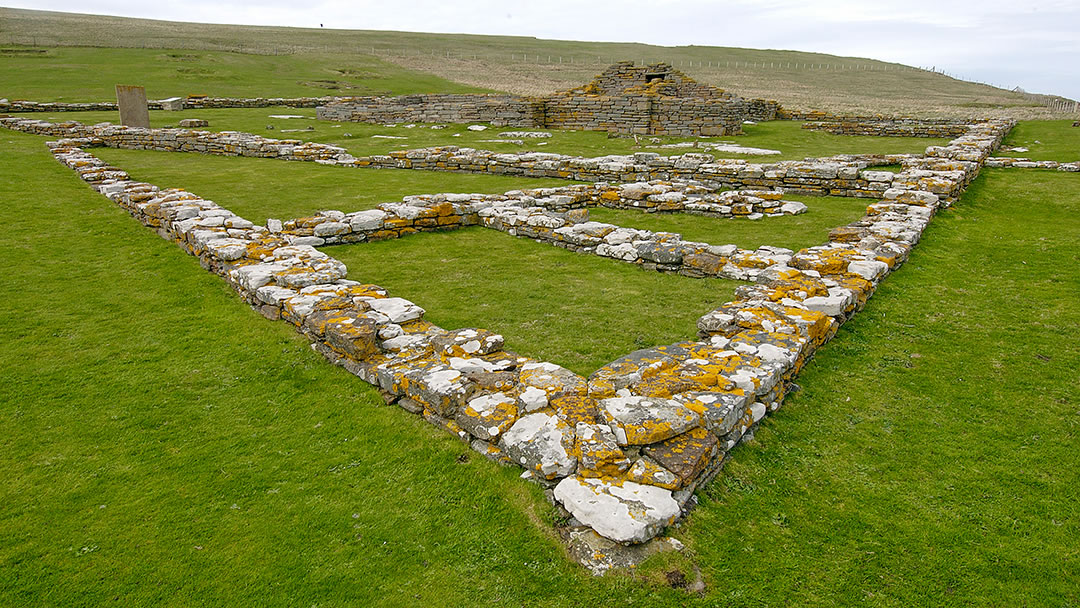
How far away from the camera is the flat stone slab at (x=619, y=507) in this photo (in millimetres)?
3314

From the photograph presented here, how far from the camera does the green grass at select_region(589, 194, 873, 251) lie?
9836mm

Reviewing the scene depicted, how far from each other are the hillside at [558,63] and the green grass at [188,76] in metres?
8.40

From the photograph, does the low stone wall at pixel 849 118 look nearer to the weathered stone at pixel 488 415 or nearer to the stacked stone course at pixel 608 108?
the stacked stone course at pixel 608 108

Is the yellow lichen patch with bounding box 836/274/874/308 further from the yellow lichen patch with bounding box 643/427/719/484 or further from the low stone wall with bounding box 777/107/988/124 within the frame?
the low stone wall with bounding box 777/107/988/124

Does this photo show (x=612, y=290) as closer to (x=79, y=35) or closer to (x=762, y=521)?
(x=762, y=521)

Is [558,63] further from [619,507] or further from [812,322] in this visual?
[619,507]

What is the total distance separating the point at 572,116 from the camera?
26.5m

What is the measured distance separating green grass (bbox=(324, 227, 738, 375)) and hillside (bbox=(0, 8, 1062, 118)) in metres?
37.3

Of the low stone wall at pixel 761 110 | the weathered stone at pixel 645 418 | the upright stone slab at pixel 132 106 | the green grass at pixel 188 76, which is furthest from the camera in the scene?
the green grass at pixel 188 76

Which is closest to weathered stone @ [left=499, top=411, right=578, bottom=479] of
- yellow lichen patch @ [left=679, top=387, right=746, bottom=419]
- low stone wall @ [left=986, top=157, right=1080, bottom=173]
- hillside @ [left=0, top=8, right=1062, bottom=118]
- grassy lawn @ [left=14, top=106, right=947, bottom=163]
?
yellow lichen patch @ [left=679, top=387, right=746, bottom=419]

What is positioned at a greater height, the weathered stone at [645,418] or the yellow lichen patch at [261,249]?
the weathered stone at [645,418]

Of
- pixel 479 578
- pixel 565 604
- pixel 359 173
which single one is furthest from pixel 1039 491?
pixel 359 173

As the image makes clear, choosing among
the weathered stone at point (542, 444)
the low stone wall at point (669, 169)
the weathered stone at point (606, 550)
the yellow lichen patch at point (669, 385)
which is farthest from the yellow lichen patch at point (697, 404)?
the low stone wall at point (669, 169)

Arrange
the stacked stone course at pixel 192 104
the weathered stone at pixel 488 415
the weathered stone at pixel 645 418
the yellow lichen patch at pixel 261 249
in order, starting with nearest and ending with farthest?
the weathered stone at pixel 645 418 < the weathered stone at pixel 488 415 < the yellow lichen patch at pixel 261 249 < the stacked stone course at pixel 192 104
